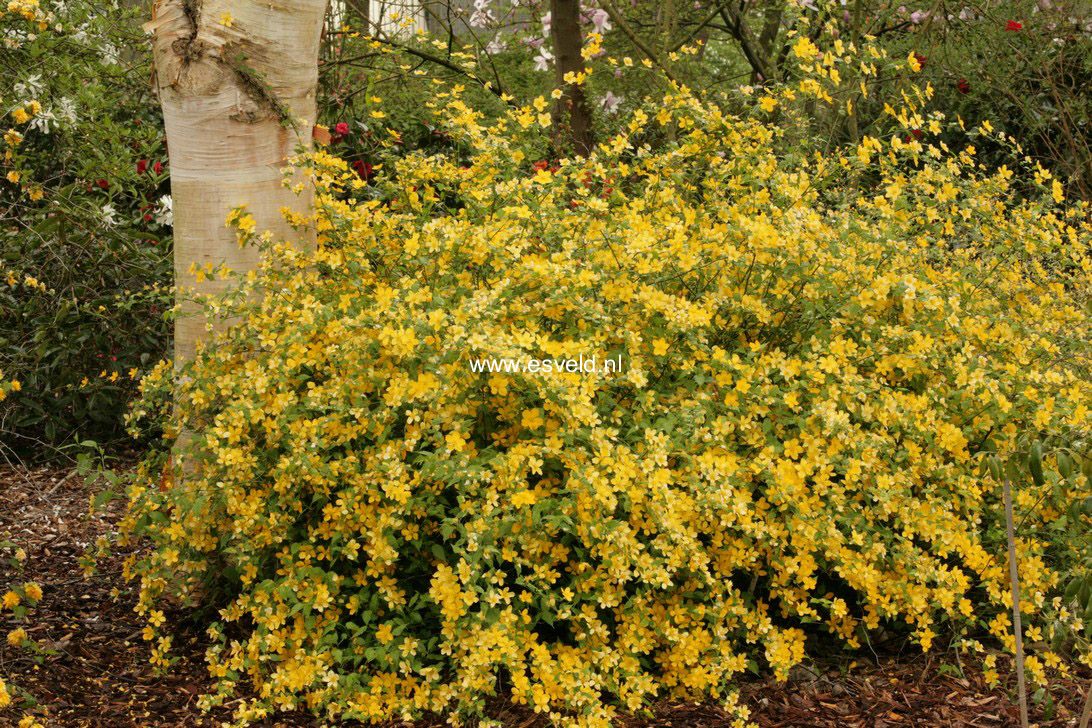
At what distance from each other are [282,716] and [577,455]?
102 cm

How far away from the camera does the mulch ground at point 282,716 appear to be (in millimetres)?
2768

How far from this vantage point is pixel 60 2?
4176 mm

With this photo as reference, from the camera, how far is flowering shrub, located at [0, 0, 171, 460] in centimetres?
432

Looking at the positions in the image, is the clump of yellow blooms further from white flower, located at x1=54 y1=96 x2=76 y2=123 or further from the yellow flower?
white flower, located at x1=54 y1=96 x2=76 y2=123

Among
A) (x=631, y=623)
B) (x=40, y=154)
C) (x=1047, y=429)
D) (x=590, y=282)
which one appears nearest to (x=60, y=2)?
(x=40, y=154)

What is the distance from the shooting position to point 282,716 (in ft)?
9.17

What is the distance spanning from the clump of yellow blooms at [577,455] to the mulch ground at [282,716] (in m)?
0.09

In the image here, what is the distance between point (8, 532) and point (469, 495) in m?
2.09

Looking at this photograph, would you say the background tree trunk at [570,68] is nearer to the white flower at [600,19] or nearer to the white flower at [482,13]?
the white flower at [600,19]

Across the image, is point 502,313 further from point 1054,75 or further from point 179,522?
point 1054,75

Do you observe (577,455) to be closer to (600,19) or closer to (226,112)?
(226,112)

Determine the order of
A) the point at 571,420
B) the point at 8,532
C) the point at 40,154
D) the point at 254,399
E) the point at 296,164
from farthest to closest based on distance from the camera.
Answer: the point at 40,154 < the point at 8,532 < the point at 296,164 < the point at 254,399 < the point at 571,420

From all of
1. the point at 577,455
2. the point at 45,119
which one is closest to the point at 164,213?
the point at 45,119

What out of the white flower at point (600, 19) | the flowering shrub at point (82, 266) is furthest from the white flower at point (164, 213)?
the white flower at point (600, 19)
